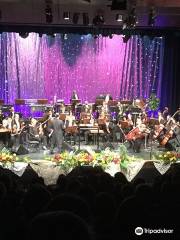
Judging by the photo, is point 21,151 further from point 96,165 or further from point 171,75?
point 171,75

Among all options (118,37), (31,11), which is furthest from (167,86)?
(31,11)

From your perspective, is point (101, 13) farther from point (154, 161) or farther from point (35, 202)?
point (35, 202)

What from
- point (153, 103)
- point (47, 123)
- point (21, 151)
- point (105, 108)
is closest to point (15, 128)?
point (21, 151)

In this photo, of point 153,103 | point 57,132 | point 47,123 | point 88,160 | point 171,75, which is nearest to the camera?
Answer: point 88,160

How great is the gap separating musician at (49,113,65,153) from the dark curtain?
917cm

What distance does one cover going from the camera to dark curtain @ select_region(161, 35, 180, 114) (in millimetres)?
22781

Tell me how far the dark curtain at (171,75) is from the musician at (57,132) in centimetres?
917

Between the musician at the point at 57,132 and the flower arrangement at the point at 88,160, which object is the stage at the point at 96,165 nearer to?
the flower arrangement at the point at 88,160

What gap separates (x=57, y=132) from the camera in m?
15.5

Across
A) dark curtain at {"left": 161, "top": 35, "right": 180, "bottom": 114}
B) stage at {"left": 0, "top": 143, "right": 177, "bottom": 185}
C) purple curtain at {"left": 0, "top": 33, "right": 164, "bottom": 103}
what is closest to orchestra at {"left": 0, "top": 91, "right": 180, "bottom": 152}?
stage at {"left": 0, "top": 143, "right": 177, "bottom": 185}

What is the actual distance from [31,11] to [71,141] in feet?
19.4

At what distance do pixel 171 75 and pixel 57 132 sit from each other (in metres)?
9.77

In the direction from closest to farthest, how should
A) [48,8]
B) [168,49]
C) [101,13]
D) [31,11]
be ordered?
[48,8] → [101,13] → [31,11] → [168,49]

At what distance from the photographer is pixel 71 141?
17.7 metres
